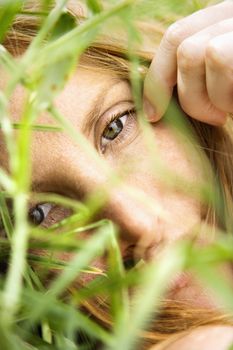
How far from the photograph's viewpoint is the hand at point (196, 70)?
0.81 meters

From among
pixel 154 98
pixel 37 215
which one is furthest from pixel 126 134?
pixel 37 215

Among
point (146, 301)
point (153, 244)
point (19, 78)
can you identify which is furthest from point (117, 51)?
point (146, 301)

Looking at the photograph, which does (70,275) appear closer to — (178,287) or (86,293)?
(86,293)

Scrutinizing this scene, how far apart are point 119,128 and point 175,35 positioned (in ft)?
0.62

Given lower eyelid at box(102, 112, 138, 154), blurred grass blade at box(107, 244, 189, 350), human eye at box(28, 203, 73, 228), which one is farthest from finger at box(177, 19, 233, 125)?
blurred grass blade at box(107, 244, 189, 350)

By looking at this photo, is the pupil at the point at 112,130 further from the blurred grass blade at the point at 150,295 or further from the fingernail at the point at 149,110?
the blurred grass blade at the point at 150,295

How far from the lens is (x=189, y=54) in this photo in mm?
825

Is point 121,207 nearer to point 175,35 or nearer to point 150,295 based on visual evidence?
point 175,35

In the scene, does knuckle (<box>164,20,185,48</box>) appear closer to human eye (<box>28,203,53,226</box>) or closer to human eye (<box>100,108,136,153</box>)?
human eye (<box>100,108,136,153</box>)

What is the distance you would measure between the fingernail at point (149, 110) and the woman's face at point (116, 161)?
0.05 meters

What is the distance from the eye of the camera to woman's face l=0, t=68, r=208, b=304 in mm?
821

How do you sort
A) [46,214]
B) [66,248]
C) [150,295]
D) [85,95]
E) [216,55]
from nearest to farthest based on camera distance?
[150,295] < [66,248] < [216,55] < [85,95] < [46,214]

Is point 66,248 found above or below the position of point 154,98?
below

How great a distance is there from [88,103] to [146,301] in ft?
2.31
